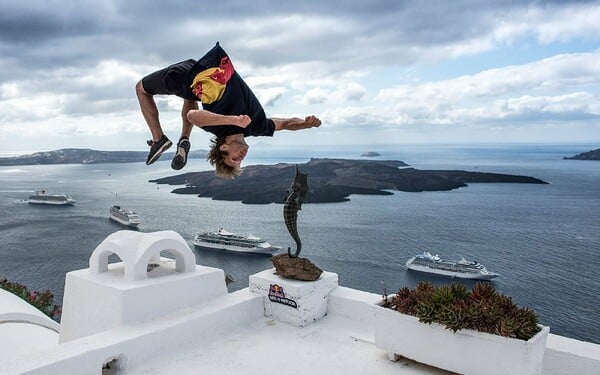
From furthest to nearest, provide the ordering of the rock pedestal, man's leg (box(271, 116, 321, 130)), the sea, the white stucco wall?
the sea
the rock pedestal
the white stucco wall
man's leg (box(271, 116, 321, 130))

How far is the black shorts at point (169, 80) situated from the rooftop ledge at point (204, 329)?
9.97 feet

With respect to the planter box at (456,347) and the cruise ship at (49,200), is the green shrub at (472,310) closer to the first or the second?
the planter box at (456,347)

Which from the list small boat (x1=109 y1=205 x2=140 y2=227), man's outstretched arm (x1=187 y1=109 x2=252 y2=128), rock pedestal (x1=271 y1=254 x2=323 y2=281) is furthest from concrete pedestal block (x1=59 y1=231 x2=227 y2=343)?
small boat (x1=109 y1=205 x2=140 y2=227)

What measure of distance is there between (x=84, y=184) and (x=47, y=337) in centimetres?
12415

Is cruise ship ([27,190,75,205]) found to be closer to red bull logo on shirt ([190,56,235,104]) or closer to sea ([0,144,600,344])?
sea ([0,144,600,344])

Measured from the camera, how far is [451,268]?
47.2 meters

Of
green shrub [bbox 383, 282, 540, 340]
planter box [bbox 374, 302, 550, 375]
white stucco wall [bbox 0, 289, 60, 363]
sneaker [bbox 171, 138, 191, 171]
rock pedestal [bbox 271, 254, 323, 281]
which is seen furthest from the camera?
rock pedestal [bbox 271, 254, 323, 281]

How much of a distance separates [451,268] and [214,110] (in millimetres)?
47342

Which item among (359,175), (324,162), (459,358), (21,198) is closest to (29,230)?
(21,198)

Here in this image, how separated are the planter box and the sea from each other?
83.9 ft

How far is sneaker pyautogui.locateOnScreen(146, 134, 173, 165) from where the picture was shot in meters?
3.98

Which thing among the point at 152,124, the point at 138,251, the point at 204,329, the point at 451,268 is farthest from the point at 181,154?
the point at 451,268

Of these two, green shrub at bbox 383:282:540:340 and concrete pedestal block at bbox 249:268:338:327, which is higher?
green shrub at bbox 383:282:540:340

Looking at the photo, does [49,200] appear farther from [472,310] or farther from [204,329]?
[472,310]
